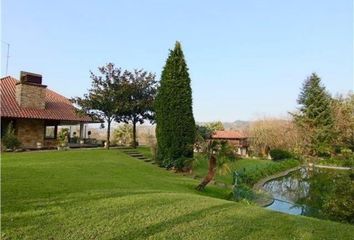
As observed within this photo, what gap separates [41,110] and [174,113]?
1037 centimetres

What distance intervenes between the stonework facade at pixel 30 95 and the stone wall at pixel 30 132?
3.56 feet

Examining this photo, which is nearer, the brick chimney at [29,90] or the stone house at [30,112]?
the stone house at [30,112]

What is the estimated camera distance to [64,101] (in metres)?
27.6

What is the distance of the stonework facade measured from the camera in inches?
898

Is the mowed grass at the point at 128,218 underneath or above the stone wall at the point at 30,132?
underneath

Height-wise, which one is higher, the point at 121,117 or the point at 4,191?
the point at 121,117

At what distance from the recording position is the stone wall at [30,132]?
2261 centimetres

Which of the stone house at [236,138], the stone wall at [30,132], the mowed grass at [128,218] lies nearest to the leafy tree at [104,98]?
the stone wall at [30,132]

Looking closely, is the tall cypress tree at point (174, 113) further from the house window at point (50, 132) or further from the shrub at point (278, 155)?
the shrub at point (278, 155)

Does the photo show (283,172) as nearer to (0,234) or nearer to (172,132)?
(172,132)

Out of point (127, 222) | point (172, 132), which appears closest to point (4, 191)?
point (127, 222)

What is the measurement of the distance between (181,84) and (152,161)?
4.93 meters

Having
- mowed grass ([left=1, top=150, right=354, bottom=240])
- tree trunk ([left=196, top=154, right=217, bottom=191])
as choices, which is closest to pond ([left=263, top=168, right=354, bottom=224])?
mowed grass ([left=1, top=150, right=354, bottom=240])

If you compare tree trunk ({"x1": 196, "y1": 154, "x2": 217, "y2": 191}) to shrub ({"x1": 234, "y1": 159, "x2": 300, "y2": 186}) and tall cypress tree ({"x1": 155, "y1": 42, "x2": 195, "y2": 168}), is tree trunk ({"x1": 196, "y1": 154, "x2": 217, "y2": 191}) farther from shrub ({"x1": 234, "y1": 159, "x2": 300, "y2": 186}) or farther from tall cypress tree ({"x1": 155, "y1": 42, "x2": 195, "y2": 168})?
tall cypress tree ({"x1": 155, "y1": 42, "x2": 195, "y2": 168})
